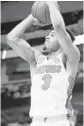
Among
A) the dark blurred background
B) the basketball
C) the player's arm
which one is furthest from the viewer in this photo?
the dark blurred background

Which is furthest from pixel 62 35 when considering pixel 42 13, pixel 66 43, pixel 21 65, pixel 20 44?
pixel 21 65

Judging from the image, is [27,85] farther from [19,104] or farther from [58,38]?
[58,38]

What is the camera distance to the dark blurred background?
424 cm

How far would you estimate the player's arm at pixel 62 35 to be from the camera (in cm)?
199

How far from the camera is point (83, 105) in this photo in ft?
15.0

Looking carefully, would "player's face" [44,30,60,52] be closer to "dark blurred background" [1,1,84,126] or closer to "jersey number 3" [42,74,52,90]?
"jersey number 3" [42,74,52,90]

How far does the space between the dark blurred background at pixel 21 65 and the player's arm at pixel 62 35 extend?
6.52 ft

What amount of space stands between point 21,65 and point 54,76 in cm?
251

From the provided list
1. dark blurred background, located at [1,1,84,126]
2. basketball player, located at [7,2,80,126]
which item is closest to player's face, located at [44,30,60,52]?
basketball player, located at [7,2,80,126]

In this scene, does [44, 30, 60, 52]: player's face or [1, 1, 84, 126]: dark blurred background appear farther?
[1, 1, 84, 126]: dark blurred background

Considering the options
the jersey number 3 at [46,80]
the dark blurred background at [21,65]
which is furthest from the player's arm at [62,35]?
the dark blurred background at [21,65]

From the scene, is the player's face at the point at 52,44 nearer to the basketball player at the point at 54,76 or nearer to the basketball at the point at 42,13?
the basketball player at the point at 54,76

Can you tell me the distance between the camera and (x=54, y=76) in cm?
210

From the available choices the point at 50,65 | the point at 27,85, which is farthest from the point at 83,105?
the point at 50,65
